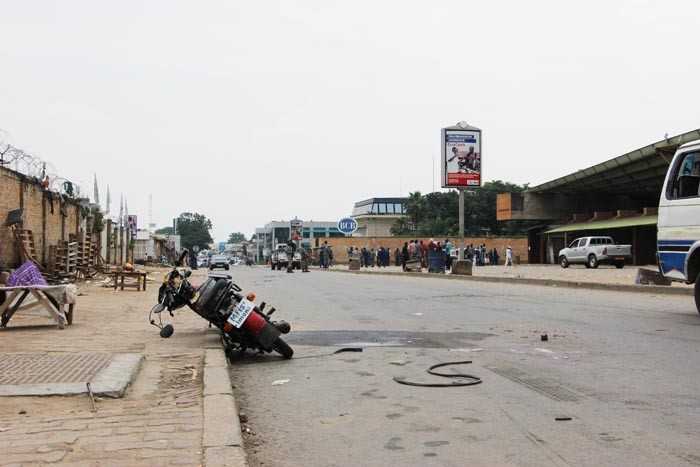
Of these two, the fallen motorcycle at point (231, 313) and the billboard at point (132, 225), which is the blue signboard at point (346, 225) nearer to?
the billboard at point (132, 225)

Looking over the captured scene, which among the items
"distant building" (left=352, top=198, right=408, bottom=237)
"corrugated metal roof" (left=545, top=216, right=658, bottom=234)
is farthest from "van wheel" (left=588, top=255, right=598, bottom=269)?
"distant building" (left=352, top=198, right=408, bottom=237)

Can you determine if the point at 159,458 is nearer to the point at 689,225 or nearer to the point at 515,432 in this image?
the point at 515,432

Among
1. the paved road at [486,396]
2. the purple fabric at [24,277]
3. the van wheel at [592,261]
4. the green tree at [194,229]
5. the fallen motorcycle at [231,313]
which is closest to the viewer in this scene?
the paved road at [486,396]

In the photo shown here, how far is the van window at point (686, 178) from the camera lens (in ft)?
37.0

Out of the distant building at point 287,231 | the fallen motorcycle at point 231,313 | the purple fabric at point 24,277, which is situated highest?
the distant building at point 287,231

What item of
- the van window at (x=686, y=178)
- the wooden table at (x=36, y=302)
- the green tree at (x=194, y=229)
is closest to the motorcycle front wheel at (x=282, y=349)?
the wooden table at (x=36, y=302)

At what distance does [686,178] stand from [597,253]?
26689 millimetres

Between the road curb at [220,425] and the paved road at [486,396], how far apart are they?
17 cm

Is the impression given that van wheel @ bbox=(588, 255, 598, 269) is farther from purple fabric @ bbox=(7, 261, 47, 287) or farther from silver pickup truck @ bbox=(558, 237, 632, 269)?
purple fabric @ bbox=(7, 261, 47, 287)

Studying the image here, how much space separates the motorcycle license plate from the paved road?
499 millimetres

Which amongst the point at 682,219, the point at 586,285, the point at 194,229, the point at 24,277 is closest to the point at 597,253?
the point at 586,285

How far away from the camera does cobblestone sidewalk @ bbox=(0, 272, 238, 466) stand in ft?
13.4

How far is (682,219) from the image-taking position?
11.4 meters

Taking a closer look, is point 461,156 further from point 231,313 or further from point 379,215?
point 379,215
